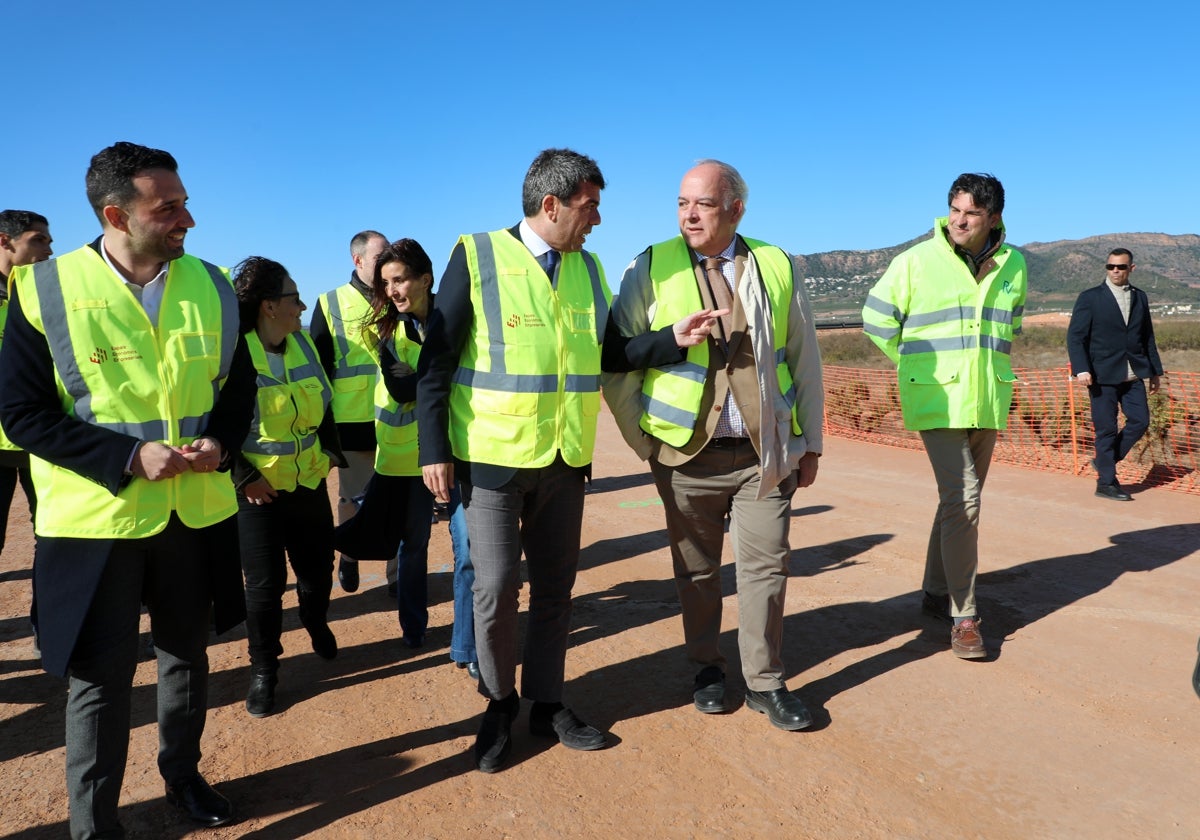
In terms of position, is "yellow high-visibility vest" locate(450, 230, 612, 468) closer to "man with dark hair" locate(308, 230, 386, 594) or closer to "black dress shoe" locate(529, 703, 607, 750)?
"black dress shoe" locate(529, 703, 607, 750)

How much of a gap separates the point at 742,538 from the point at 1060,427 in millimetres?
8474

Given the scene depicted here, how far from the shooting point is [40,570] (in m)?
2.59

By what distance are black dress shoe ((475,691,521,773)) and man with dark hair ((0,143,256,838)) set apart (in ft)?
3.80

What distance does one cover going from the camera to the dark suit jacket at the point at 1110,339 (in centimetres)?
764

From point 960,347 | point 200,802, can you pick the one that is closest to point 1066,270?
point 960,347

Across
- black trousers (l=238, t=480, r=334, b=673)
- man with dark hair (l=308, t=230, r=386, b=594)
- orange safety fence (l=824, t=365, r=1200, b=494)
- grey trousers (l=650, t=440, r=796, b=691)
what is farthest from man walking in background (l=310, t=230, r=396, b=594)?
orange safety fence (l=824, t=365, r=1200, b=494)

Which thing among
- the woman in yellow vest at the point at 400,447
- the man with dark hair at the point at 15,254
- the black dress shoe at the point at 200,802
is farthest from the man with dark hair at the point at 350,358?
the black dress shoe at the point at 200,802

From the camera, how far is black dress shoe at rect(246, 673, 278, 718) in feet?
12.5

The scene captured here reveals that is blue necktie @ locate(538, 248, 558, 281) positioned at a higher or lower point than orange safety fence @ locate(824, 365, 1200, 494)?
higher

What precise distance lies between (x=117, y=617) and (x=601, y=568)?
375cm

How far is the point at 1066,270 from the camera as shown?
155375 millimetres

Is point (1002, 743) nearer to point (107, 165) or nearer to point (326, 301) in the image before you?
point (107, 165)

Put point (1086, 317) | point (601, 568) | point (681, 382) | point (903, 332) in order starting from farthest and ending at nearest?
point (1086, 317), point (601, 568), point (903, 332), point (681, 382)

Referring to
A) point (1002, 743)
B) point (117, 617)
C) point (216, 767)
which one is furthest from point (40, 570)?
point (1002, 743)
